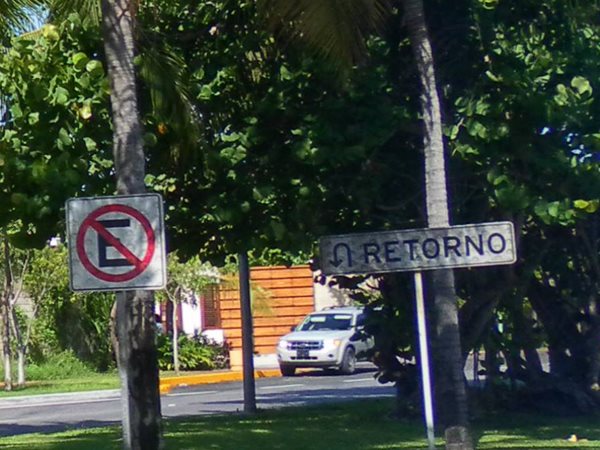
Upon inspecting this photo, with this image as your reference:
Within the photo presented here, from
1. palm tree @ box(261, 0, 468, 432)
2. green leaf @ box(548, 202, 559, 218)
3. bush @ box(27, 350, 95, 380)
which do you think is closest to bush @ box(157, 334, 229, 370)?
bush @ box(27, 350, 95, 380)

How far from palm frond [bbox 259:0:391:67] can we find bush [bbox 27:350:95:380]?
73.2 ft

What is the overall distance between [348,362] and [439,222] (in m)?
21.0

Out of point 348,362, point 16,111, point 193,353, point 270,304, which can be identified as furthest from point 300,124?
point 270,304

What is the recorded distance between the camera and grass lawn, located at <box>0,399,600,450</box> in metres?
15.8

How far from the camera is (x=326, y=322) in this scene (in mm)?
33938

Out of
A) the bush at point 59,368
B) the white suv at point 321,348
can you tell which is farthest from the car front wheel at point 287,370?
the bush at point 59,368

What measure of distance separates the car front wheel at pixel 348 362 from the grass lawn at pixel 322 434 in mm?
12196

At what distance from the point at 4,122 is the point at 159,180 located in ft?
6.13

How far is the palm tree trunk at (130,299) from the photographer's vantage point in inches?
434

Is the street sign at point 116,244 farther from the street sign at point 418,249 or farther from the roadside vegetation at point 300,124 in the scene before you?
the roadside vegetation at point 300,124

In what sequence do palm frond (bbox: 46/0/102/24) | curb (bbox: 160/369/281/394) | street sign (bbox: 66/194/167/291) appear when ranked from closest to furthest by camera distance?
street sign (bbox: 66/194/167/291) < palm frond (bbox: 46/0/102/24) < curb (bbox: 160/369/281/394)

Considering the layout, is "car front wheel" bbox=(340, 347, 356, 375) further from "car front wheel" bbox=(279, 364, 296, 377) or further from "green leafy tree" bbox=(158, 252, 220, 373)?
"green leafy tree" bbox=(158, 252, 220, 373)

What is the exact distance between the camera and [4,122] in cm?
1460

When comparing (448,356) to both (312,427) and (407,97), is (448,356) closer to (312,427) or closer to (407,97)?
(407,97)
